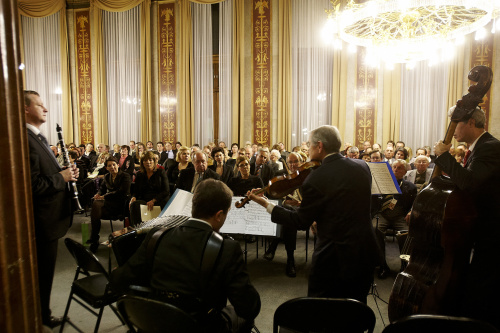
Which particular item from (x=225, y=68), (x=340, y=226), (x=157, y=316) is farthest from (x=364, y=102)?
(x=157, y=316)

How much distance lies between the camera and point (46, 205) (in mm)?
2359

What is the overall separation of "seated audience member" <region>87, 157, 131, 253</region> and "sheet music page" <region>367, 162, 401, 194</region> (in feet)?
10.7

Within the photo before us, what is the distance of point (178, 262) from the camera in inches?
54.9

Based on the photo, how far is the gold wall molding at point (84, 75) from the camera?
10430 millimetres

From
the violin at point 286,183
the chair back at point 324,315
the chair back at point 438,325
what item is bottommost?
the chair back at point 324,315

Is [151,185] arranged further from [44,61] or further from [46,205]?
[44,61]

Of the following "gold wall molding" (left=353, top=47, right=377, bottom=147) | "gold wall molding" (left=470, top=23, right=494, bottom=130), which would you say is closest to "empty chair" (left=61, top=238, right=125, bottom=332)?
"gold wall molding" (left=353, top=47, right=377, bottom=147)

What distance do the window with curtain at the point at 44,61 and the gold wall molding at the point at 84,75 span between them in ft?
2.75

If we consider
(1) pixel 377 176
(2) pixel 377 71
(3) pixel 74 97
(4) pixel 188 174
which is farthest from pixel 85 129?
(1) pixel 377 176

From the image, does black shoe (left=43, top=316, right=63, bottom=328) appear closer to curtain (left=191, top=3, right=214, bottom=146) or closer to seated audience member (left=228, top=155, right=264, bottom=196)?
seated audience member (left=228, top=155, right=264, bottom=196)

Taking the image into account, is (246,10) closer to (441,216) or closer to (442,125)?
(442,125)

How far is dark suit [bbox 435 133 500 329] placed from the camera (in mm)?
1677

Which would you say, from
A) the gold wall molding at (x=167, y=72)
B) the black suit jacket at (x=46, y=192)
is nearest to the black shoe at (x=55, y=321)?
the black suit jacket at (x=46, y=192)

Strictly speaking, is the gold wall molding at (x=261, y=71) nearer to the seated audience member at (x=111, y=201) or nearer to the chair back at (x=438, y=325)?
the seated audience member at (x=111, y=201)
